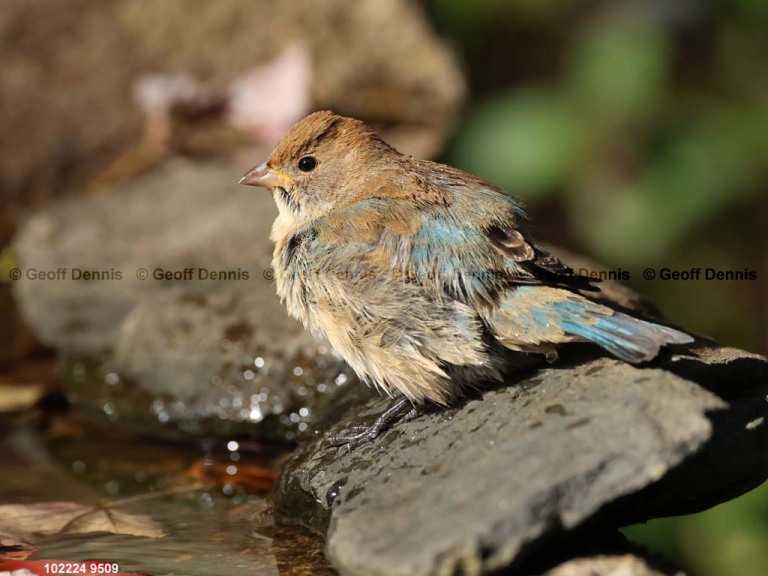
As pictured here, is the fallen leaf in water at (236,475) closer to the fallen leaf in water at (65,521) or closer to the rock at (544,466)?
the fallen leaf in water at (65,521)

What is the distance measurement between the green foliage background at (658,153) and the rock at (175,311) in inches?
77.5

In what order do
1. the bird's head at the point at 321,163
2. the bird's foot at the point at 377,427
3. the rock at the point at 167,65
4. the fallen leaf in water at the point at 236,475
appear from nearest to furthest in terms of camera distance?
1. the bird's foot at the point at 377,427
2. the bird's head at the point at 321,163
3. the fallen leaf in water at the point at 236,475
4. the rock at the point at 167,65

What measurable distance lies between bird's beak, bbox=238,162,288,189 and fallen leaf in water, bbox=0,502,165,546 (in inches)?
51.8

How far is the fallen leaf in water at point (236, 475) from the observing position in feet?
13.0

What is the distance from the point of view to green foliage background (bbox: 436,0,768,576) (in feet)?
20.7

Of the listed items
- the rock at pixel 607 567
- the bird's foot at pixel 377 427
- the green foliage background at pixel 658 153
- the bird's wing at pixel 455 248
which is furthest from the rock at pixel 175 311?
the green foliage background at pixel 658 153

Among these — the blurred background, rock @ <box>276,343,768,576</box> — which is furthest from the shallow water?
the blurred background

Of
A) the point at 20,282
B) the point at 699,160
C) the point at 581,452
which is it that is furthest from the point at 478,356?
the point at 699,160

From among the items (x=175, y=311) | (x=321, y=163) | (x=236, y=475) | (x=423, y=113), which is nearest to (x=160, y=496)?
(x=236, y=475)

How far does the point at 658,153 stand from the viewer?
6441 millimetres

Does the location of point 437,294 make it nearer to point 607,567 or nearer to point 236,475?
point 607,567

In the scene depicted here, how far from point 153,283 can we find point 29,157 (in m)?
1.85

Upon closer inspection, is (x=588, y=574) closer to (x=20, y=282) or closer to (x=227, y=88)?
(x=20, y=282)

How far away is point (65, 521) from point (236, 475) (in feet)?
2.66
